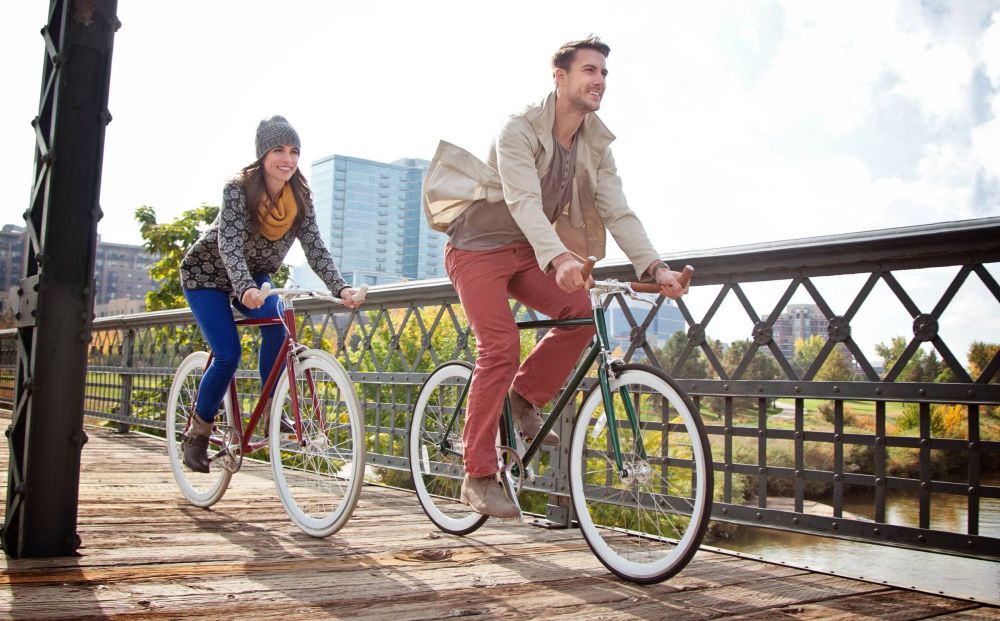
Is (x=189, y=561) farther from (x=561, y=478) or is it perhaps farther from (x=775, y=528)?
(x=775, y=528)

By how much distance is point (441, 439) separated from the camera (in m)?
3.68

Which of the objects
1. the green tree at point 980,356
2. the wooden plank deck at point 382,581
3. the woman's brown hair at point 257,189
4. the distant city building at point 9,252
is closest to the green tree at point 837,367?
the green tree at point 980,356

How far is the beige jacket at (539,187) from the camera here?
2768 millimetres

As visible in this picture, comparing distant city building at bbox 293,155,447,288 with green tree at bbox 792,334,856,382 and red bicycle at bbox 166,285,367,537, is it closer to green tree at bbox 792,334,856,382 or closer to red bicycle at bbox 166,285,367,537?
red bicycle at bbox 166,285,367,537

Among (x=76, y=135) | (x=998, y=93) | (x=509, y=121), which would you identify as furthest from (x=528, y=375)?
(x=998, y=93)

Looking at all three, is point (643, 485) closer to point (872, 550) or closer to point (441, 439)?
point (441, 439)

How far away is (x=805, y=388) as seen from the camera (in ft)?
9.93

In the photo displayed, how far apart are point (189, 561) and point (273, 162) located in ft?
5.32

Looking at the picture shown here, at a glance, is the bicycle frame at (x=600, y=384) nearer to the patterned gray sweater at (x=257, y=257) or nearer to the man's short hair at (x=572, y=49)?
the man's short hair at (x=572, y=49)

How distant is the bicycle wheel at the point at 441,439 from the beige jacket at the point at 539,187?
0.77 m

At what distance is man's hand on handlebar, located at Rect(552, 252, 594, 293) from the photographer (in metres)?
2.51

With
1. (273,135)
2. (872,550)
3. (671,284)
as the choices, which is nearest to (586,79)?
(671,284)

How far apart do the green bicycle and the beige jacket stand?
0.26 m

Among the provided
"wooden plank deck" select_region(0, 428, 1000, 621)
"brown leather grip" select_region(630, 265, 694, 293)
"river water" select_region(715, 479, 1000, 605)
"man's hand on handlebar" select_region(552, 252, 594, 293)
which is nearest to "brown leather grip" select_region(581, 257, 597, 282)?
"man's hand on handlebar" select_region(552, 252, 594, 293)
